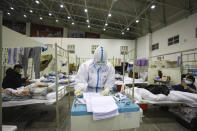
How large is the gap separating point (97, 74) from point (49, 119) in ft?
5.56

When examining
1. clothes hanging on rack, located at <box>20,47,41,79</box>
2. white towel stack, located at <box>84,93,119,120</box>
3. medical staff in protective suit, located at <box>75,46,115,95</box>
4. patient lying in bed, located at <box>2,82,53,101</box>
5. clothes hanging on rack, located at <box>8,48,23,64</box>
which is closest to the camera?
white towel stack, located at <box>84,93,119,120</box>

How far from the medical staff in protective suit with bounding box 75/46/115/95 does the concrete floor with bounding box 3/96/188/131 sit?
1.13 m

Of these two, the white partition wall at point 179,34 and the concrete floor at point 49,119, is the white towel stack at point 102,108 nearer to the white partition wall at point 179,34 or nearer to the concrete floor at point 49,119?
the concrete floor at point 49,119

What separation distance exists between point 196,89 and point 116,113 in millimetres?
2702

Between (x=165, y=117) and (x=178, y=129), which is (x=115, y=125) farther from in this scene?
(x=165, y=117)

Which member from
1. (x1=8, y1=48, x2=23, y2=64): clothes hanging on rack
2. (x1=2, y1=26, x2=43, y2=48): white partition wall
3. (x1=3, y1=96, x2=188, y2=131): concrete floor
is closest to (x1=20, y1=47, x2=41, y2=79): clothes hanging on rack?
(x1=8, y1=48, x2=23, y2=64): clothes hanging on rack

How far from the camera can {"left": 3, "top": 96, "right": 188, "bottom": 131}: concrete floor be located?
1.95 meters

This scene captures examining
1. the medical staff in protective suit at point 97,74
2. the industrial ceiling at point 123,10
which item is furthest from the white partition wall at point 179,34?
the medical staff in protective suit at point 97,74

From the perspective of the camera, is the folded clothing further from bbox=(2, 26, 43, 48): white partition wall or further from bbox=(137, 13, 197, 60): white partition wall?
bbox=(137, 13, 197, 60): white partition wall

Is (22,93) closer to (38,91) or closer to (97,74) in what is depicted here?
(38,91)

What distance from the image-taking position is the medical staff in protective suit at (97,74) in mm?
1414

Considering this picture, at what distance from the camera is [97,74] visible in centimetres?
146

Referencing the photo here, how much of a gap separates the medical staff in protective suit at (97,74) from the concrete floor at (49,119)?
1.13 m

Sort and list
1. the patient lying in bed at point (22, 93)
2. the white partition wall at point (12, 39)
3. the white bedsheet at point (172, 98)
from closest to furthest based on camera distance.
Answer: the patient lying in bed at point (22, 93) < the white bedsheet at point (172, 98) < the white partition wall at point (12, 39)
